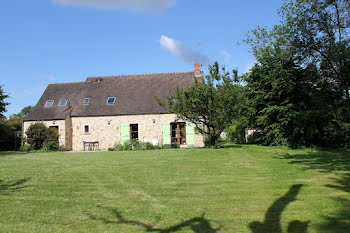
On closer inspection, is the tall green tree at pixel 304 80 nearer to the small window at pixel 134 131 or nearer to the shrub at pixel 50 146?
the small window at pixel 134 131

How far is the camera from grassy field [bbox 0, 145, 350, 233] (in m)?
3.55

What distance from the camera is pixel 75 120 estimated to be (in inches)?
807

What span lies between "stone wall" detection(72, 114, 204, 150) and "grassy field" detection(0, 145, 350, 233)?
11896 millimetres

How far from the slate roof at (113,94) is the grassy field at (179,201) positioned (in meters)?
12.9

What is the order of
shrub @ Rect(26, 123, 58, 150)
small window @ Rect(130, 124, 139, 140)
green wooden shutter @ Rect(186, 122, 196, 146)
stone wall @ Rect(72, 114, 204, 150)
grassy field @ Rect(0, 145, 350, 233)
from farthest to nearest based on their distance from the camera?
small window @ Rect(130, 124, 139, 140) < stone wall @ Rect(72, 114, 204, 150) < green wooden shutter @ Rect(186, 122, 196, 146) < shrub @ Rect(26, 123, 58, 150) < grassy field @ Rect(0, 145, 350, 233)

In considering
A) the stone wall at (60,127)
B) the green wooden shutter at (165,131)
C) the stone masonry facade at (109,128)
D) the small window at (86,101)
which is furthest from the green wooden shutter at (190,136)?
the stone wall at (60,127)

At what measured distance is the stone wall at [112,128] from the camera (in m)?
19.4

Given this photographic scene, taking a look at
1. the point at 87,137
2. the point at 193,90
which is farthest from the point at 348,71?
the point at 87,137

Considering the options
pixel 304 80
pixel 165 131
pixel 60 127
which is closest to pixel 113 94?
pixel 60 127

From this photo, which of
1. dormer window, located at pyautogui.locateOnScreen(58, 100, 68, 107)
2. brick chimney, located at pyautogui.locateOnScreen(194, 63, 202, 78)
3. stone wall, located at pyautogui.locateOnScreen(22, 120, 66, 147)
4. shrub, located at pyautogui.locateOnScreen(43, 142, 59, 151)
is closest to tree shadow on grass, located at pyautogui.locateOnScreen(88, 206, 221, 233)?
shrub, located at pyautogui.locateOnScreen(43, 142, 59, 151)

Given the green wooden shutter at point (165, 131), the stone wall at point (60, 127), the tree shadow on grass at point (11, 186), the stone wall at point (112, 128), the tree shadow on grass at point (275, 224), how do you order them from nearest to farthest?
1. the tree shadow on grass at point (275, 224)
2. the tree shadow on grass at point (11, 186)
3. the green wooden shutter at point (165, 131)
4. the stone wall at point (112, 128)
5. the stone wall at point (60, 127)

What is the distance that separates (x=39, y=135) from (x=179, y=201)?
16717mm

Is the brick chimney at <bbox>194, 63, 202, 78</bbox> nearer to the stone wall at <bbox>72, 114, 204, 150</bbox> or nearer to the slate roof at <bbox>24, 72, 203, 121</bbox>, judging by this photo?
the slate roof at <bbox>24, 72, 203, 121</bbox>

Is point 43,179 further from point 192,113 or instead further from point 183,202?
point 192,113
